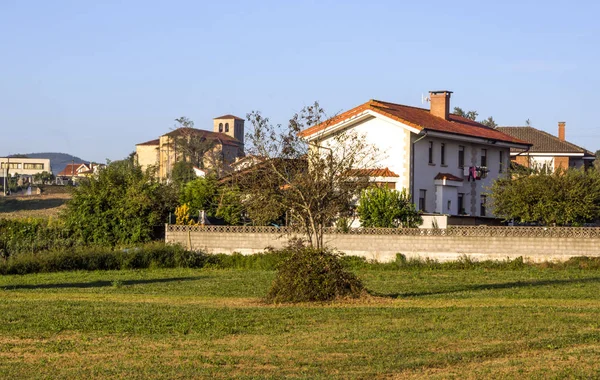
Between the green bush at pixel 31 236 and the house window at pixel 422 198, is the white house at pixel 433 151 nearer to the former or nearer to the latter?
the house window at pixel 422 198

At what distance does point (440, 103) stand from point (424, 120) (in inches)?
184

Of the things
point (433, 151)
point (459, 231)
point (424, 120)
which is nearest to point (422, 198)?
point (433, 151)

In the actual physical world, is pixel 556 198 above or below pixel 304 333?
above

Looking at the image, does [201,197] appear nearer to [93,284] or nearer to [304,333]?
[93,284]

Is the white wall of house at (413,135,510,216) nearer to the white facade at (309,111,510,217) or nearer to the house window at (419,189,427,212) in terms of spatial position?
the white facade at (309,111,510,217)

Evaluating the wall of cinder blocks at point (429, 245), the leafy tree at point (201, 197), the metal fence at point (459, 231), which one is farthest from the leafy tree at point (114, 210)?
the wall of cinder blocks at point (429, 245)

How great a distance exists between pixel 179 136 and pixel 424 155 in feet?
278

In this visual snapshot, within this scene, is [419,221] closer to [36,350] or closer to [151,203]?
[151,203]

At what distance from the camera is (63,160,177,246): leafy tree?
165 ft

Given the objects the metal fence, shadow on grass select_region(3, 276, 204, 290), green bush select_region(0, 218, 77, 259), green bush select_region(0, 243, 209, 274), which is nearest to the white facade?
the metal fence

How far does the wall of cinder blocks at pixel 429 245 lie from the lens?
39.4 metres

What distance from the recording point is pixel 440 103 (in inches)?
2363

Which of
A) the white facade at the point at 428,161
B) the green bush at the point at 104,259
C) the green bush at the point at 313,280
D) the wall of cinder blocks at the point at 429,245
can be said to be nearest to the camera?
the green bush at the point at 313,280

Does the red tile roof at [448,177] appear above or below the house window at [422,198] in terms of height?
above
